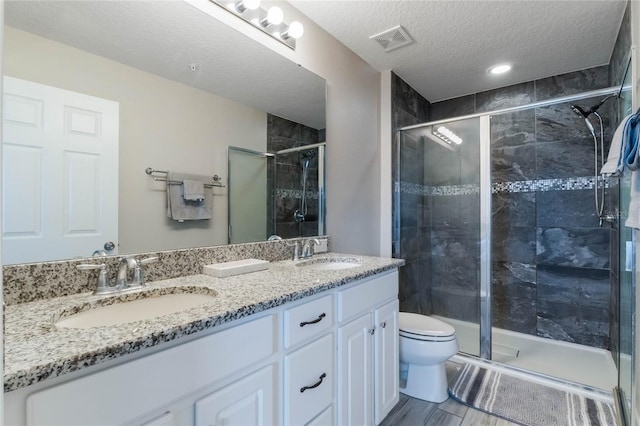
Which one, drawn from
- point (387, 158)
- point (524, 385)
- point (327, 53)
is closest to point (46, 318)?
point (327, 53)

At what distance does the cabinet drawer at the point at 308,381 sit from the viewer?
112cm

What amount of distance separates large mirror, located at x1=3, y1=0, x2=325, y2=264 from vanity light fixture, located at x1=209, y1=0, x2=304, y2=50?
96 mm

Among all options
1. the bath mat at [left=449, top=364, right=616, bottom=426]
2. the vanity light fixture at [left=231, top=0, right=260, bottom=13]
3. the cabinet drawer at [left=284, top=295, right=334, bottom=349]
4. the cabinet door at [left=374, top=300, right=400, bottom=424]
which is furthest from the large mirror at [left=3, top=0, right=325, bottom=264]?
the bath mat at [left=449, top=364, right=616, bottom=426]

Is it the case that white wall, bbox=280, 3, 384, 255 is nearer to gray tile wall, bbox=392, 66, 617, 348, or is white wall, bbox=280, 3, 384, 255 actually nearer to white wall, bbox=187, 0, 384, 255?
white wall, bbox=187, 0, 384, 255

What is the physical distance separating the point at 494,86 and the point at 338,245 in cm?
211

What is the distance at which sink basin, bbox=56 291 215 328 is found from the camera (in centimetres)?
97

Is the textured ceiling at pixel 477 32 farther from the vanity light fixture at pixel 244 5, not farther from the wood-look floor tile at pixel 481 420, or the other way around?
the wood-look floor tile at pixel 481 420

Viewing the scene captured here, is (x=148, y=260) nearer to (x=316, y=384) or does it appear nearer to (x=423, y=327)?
(x=316, y=384)

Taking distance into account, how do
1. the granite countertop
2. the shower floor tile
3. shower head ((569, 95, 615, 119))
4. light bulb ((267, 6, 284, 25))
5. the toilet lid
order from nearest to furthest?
the granite countertop → light bulb ((267, 6, 284, 25)) → the toilet lid → the shower floor tile → shower head ((569, 95, 615, 119))

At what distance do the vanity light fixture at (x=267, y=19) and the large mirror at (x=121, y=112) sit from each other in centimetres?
10

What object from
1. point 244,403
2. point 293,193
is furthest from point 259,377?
point 293,193

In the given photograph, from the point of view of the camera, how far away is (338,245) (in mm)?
2295

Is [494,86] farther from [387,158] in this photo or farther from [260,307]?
[260,307]

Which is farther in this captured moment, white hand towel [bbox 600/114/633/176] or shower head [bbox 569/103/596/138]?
shower head [bbox 569/103/596/138]
